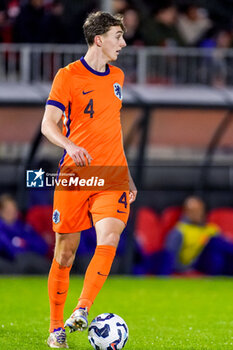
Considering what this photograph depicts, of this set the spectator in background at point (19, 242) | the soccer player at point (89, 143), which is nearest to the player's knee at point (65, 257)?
the soccer player at point (89, 143)

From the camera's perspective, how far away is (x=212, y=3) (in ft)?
57.4

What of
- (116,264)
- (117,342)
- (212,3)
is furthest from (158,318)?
(212,3)

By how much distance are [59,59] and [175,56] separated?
5.91 feet

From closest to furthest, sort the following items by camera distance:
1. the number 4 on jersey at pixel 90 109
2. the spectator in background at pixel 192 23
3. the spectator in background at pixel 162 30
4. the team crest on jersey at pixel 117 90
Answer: the number 4 on jersey at pixel 90 109
the team crest on jersey at pixel 117 90
the spectator in background at pixel 162 30
the spectator in background at pixel 192 23

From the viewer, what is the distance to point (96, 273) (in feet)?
19.3

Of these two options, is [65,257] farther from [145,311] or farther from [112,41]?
[145,311]

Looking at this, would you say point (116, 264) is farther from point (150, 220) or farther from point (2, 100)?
point (2, 100)

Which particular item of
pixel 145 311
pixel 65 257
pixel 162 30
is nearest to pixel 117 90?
pixel 65 257

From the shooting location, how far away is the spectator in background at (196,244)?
12.3 meters

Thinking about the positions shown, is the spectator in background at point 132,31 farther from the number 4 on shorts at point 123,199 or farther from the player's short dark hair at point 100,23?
the number 4 on shorts at point 123,199

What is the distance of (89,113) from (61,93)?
24 cm

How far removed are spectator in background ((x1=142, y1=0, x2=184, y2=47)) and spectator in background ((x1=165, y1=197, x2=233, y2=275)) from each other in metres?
3.51

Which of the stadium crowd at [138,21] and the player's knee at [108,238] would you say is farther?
the stadium crowd at [138,21]

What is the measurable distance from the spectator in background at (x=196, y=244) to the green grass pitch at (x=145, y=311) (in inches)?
11.9
